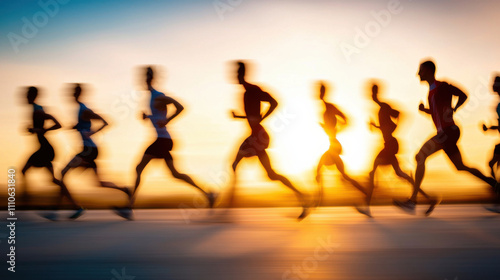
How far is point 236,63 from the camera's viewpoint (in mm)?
7707

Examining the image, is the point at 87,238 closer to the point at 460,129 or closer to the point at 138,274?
the point at 138,274

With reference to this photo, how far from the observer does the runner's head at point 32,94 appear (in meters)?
8.34

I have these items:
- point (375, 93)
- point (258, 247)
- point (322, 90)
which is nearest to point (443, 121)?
point (375, 93)

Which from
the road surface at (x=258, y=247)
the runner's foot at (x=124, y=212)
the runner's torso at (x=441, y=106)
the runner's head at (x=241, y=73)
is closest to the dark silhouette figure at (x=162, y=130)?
the road surface at (x=258, y=247)

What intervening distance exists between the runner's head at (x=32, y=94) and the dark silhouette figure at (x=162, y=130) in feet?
5.50

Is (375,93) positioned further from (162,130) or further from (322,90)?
(162,130)

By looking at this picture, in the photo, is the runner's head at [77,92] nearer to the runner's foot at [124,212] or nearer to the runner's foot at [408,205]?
the runner's foot at [124,212]

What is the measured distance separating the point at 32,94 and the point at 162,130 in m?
1.98

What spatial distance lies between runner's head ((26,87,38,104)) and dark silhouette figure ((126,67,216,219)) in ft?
5.50

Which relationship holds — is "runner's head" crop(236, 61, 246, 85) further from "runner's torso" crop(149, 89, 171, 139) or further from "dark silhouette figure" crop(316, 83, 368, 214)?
"dark silhouette figure" crop(316, 83, 368, 214)

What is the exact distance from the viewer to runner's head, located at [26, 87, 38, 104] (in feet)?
27.4

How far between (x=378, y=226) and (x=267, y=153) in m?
1.59

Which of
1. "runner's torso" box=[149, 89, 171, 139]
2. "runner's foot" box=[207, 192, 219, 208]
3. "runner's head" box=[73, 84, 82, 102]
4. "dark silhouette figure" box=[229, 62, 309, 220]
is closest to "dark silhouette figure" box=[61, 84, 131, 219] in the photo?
"runner's head" box=[73, 84, 82, 102]

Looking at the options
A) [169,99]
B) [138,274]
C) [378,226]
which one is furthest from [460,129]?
[138,274]
